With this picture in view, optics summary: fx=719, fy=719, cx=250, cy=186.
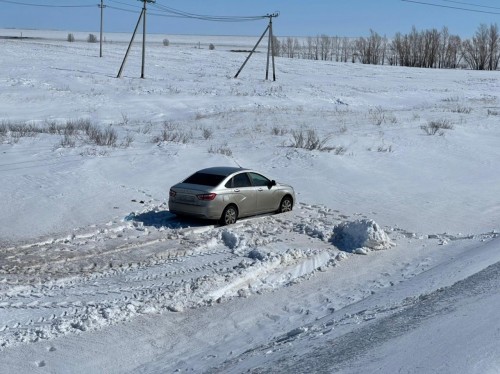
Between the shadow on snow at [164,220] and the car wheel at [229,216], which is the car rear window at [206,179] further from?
the shadow on snow at [164,220]

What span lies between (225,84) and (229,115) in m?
15.0

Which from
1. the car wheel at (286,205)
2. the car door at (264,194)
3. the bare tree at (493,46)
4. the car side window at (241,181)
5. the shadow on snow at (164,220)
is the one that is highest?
the bare tree at (493,46)

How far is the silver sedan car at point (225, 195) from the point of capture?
17453 millimetres

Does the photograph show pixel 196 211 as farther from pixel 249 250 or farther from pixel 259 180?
pixel 249 250

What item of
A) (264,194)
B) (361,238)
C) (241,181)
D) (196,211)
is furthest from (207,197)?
(361,238)

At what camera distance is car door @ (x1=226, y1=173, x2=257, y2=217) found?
18062mm

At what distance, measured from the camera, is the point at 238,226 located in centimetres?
1788

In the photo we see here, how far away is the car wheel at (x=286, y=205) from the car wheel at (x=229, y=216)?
75.5 inches

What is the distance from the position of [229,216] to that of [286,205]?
2408 millimetres

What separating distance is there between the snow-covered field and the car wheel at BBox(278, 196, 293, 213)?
219 mm

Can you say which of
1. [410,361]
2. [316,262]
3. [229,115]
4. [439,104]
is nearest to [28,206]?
[316,262]

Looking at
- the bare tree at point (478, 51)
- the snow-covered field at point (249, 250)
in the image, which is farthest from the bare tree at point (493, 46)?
the snow-covered field at point (249, 250)

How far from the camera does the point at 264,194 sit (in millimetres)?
18922

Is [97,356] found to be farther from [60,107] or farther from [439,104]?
[439,104]
